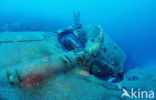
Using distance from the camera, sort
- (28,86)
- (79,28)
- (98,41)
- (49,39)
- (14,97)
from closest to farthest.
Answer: (14,97), (28,86), (98,41), (49,39), (79,28)

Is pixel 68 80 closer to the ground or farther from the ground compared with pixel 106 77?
farther from the ground

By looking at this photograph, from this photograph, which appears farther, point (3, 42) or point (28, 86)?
point (3, 42)

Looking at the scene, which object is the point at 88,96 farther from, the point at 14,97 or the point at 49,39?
the point at 49,39

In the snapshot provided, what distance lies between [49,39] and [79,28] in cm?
200

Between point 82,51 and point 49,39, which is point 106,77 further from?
point 49,39

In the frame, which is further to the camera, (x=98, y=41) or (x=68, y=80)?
(x=98, y=41)

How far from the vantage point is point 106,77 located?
4426mm

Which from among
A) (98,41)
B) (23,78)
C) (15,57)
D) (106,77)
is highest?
(98,41)

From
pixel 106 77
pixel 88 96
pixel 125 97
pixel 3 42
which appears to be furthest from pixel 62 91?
pixel 3 42

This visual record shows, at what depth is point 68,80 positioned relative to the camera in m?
2.61

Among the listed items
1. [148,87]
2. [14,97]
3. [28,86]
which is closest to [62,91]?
[28,86]

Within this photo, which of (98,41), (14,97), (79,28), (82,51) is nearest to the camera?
(14,97)

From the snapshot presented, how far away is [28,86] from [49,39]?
9.07 feet

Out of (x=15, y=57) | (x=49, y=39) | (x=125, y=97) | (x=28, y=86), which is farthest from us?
(x=49, y=39)
